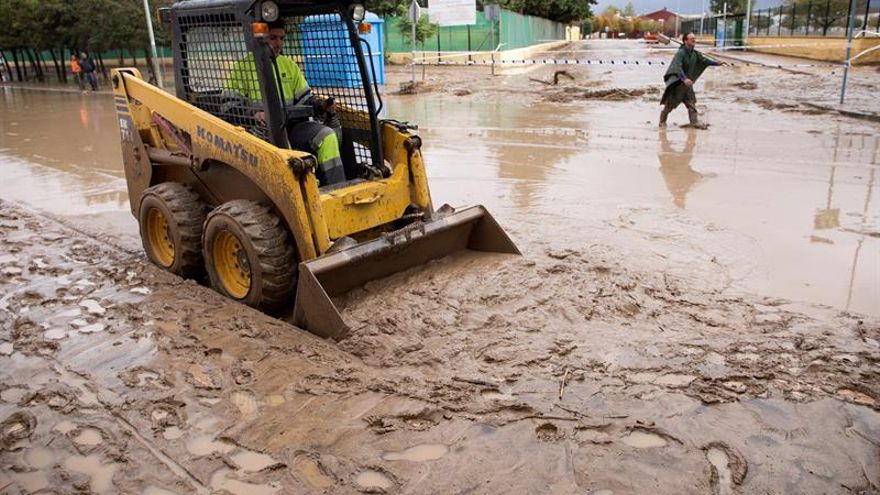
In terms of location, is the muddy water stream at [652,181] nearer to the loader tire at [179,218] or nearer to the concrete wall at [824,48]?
the loader tire at [179,218]

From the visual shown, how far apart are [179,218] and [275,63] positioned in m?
1.41

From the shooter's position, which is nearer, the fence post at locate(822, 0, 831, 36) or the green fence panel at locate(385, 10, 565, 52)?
the fence post at locate(822, 0, 831, 36)

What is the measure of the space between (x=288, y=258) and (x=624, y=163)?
6.12 m

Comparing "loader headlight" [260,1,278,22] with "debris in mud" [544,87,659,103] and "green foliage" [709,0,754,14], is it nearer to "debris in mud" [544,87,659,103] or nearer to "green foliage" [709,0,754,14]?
"debris in mud" [544,87,659,103]

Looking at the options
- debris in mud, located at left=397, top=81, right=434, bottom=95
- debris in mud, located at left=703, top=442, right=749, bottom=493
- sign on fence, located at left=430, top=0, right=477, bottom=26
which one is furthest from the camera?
sign on fence, located at left=430, top=0, right=477, bottom=26

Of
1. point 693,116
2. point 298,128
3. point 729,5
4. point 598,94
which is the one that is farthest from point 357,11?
point 729,5

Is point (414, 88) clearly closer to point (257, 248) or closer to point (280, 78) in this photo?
point (280, 78)

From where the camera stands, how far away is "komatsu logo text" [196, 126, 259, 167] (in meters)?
4.64

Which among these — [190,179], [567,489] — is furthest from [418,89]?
[567,489]

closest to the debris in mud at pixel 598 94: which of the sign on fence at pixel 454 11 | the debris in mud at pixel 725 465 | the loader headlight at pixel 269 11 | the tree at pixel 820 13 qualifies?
Answer: the sign on fence at pixel 454 11

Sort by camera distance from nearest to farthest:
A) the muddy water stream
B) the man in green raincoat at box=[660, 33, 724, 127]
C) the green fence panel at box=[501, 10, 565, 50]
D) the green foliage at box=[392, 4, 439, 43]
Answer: the muddy water stream
the man in green raincoat at box=[660, 33, 724, 127]
the green foliage at box=[392, 4, 439, 43]
the green fence panel at box=[501, 10, 565, 50]

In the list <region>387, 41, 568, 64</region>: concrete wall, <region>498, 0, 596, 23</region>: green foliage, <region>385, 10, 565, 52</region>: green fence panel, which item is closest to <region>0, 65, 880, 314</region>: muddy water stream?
<region>387, 41, 568, 64</region>: concrete wall

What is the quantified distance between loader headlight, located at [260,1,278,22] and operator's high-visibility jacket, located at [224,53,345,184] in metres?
0.45

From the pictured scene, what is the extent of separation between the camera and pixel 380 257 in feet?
15.5
